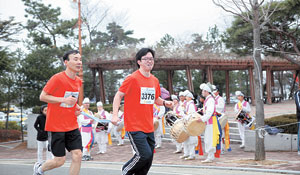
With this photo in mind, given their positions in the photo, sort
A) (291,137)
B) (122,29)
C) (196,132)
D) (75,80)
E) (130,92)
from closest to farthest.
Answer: (130,92), (75,80), (196,132), (291,137), (122,29)

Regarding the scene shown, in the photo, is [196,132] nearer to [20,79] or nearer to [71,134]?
[71,134]

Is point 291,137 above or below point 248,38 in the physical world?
below

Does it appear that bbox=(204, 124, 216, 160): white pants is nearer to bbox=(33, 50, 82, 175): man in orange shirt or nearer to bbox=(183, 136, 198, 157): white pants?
bbox=(183, 136, 198, 157): white pants

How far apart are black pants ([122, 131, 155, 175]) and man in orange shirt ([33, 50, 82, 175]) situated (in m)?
0.88

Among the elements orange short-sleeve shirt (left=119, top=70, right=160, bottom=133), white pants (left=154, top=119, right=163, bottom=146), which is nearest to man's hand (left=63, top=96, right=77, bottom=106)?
orange short-sleeve shirt (left=119, top=70, right=160, bottom=133)

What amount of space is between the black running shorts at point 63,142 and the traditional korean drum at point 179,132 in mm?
5292

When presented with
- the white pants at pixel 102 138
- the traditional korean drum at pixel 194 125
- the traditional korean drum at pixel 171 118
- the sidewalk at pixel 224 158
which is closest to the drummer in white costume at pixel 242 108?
the sidewalk at pixel 224 158

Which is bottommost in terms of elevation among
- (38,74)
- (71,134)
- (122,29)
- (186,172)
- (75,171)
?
(186,172)

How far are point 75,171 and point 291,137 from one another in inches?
348

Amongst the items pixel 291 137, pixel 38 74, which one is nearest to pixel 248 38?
pixel 291 137

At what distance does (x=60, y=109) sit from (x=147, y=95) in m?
1.37

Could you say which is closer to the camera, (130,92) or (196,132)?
(130,92)

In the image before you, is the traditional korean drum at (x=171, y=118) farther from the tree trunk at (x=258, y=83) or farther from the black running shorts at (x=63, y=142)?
the black running shorts at (x=63, y=142)

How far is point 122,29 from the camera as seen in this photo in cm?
4084
